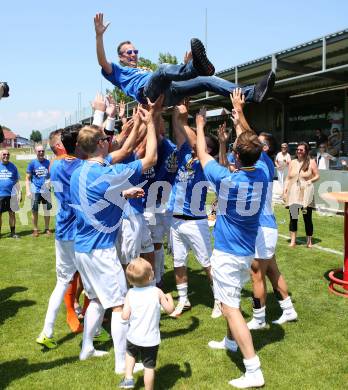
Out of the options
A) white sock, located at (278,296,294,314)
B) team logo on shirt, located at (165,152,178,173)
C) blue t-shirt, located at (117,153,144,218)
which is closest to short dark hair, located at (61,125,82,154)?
blue t-shirt, located at (117,153,144,218)

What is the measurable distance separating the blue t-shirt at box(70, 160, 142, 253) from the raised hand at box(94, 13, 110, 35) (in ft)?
4.87

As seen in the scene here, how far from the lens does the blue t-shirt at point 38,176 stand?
1066cm

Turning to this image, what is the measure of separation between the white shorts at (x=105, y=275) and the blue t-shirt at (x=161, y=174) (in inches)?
72.4

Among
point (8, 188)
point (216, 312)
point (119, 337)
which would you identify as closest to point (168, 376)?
point (119, 337)

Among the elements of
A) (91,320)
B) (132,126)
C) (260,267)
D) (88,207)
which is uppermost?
(132,126)

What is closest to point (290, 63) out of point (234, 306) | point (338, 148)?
point (338, 148)

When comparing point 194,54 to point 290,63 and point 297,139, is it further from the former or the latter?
point 297,139

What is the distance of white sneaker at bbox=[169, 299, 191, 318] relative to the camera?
5339 mm

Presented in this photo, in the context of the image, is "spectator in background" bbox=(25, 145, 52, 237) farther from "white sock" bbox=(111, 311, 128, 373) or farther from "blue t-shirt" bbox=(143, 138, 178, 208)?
"white sock" bbox=(111, 311, 128, 373)

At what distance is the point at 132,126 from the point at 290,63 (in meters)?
13.8

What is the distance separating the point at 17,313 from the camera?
5.53m

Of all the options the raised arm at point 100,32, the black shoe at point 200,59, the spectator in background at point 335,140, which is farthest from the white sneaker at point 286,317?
the spectator in background at point 335,140

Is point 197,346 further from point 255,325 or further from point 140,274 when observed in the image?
point 140,274

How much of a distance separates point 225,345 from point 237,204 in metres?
1.63
